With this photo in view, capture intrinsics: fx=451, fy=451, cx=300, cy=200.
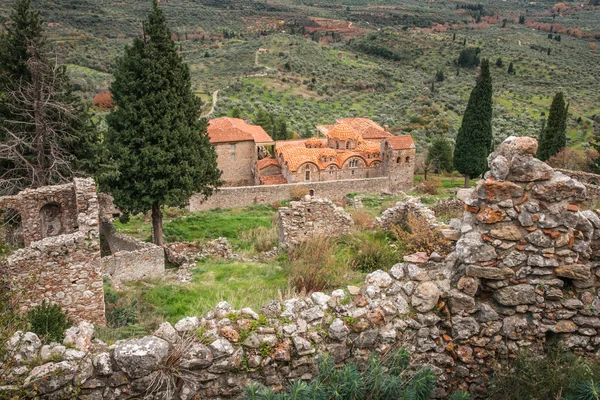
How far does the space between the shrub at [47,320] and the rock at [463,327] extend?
595 centimetres

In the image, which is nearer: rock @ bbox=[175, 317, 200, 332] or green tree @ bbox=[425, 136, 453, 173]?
rock @ bbox=[175, 317, 200, 332]

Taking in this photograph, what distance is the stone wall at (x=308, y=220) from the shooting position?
Result: 12.1m

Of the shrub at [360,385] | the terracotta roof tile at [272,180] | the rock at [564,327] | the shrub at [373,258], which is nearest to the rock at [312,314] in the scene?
the shrub at [360,385]

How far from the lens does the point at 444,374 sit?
498cm

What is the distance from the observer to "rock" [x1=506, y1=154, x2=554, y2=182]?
15.6 feet

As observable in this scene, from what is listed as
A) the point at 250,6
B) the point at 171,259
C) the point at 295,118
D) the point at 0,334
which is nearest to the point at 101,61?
the point at 295,118

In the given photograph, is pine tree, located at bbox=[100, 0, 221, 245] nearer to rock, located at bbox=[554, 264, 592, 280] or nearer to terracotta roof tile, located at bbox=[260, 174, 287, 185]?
rock, located at bbox=[554, 264, 592, 280]

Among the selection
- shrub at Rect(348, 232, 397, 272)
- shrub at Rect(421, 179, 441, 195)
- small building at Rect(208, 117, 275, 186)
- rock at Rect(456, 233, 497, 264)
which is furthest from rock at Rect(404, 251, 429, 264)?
small building at Rect(208, 117, 275, 186)

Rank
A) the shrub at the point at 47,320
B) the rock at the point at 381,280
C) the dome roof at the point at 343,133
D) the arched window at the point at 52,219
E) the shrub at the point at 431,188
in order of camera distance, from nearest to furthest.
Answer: the rock at the point at 381,280
the shrub at the point at 47,320
the arched window at the point at 52,219
the shrub at the point at 431,188
the dome roof at the point at 343,133

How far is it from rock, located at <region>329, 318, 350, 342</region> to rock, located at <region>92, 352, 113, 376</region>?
2158 millimetres

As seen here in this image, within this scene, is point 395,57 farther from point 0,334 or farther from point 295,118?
point 0,334

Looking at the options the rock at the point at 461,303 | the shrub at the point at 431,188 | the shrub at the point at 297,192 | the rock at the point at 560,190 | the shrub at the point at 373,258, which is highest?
the rock at the point at 560,190

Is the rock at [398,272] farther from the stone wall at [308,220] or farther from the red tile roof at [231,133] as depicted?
the red tile roof at [231,133]

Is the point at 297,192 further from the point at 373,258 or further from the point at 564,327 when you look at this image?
the point at 564,327
